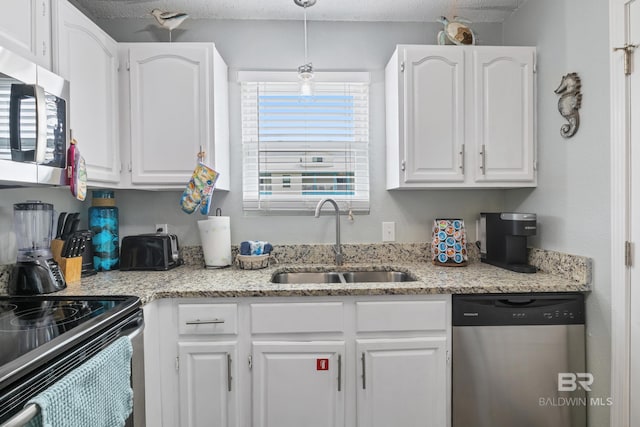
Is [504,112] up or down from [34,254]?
up

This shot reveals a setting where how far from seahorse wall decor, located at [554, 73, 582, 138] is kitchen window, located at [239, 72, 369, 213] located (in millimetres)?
1043

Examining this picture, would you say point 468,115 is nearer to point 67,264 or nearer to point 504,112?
point 504,112

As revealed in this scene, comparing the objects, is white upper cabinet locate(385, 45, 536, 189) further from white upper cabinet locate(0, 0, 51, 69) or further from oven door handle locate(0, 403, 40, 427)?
oven door handle locate(0, 403, 40, 427)

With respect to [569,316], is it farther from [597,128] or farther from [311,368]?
[311,368]

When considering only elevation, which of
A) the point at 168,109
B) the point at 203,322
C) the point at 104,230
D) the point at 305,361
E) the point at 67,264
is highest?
the point at 168,109

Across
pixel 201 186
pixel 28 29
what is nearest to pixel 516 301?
pixel 201 186

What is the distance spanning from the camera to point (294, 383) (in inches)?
62.3

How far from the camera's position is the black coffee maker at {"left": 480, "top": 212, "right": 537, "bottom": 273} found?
5.99ft

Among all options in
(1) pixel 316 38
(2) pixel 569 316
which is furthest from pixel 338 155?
(2) pixel 569 316

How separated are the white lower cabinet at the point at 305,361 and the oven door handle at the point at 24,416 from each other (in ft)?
2.52

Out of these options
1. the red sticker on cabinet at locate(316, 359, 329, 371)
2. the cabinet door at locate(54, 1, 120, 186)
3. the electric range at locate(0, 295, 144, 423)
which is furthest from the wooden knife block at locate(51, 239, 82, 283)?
the red sticker on cabinet at locate(316, 359, 329, 371)

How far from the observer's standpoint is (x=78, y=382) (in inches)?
35.8

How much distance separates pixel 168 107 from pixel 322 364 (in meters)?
1.56

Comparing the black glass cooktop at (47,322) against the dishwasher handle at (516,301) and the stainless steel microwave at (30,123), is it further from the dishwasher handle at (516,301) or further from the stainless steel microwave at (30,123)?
the dishwasher handle at (516,301)
